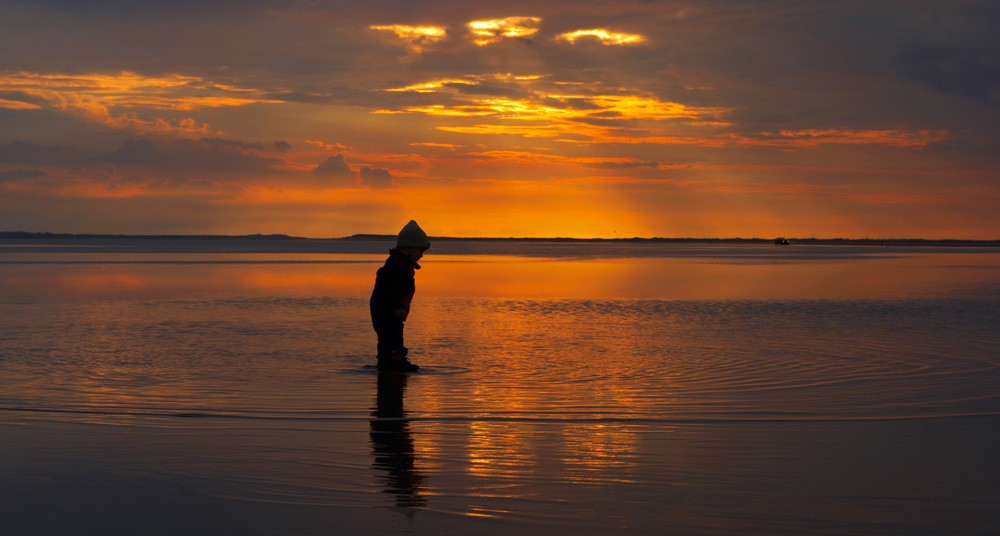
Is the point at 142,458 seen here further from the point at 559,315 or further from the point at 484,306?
the point at 484,306

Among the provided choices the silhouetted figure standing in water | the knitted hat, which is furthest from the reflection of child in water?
the silhouetted figure standing in water

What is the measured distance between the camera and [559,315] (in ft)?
69.9

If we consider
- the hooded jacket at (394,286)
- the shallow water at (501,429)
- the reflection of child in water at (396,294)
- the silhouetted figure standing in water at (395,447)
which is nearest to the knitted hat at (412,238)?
the reflection of child in water at (396,294)

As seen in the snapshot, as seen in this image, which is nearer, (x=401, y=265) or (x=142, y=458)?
(x=142, y=458)

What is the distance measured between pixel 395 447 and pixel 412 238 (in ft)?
14.9

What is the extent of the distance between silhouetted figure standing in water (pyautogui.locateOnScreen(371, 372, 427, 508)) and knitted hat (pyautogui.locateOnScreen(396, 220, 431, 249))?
6.21ft

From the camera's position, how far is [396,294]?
1105 cm

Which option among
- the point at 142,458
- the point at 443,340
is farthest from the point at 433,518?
the point at 443,340

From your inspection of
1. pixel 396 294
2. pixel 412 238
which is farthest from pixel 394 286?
pixel 412 238

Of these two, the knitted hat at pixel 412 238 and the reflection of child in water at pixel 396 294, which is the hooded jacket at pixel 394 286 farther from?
the knitted hat at pixel 412 238

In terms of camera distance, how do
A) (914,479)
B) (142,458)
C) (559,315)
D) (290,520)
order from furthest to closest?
1. (559,315)
2. (142,458)
3. (914,479)
4. (290,520)

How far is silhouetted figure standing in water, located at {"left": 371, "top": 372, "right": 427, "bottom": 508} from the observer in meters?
5.85

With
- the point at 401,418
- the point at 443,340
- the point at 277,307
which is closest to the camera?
the point at 401,418

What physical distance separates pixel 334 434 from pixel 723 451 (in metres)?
3.33
